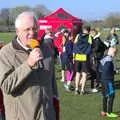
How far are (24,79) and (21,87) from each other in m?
0.10

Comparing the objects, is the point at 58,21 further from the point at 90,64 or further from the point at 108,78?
the point at 108,78

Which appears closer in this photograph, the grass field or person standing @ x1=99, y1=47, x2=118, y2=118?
person standing @ x1=99, y1=47, x2=118, y2=118

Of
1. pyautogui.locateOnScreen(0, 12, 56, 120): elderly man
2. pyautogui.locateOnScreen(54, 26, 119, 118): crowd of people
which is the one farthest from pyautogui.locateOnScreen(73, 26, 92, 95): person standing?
pyautogui.locateOnScreen(0, 12, 56, 120): elderly man

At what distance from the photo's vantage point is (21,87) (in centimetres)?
348

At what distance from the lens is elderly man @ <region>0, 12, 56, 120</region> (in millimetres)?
3410

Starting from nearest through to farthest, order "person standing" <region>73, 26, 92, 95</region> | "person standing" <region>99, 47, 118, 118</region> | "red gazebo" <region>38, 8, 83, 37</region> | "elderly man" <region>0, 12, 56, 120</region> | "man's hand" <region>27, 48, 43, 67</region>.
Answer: "man's hand" <region>27, 48, 43, 67</region>, "elderly man" <region>0, 12, 56, 120</region>, "person standing" <region>99, 47, 118, 118</region>, "person standing" <region>73, 26, 92, 95</region>, "red gazebo" <region>38, 8, 83, 37</region>

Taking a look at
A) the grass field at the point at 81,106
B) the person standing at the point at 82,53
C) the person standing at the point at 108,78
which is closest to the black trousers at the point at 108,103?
the person standing at the point at 108,78

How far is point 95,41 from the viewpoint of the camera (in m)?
12.8

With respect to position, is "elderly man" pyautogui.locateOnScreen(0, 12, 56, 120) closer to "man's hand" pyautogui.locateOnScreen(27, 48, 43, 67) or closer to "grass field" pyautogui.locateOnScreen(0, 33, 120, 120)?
"man's hand" pyautogui.locateOnScreen(27, 48, 43, 67)

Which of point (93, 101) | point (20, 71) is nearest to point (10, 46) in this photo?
point (20, 71)

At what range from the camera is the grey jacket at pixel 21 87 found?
3428 mm

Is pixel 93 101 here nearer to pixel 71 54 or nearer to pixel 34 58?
pixel 71 54

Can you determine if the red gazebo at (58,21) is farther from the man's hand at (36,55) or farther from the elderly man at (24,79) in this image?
the man's hand at (36,55)

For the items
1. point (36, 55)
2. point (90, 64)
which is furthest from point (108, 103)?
point (36, 55)
